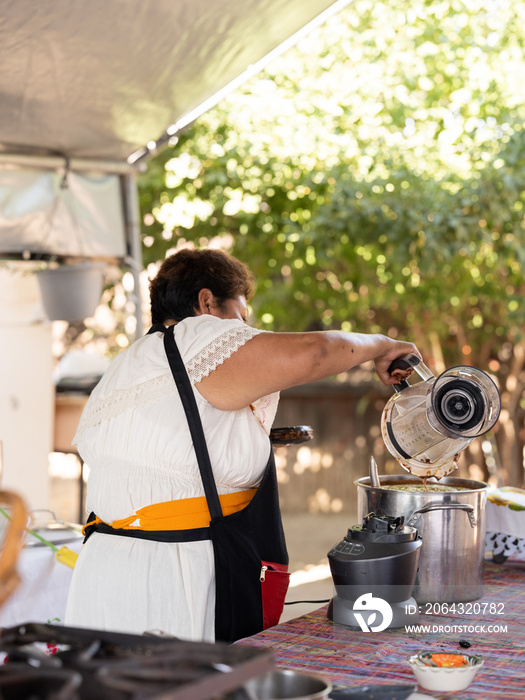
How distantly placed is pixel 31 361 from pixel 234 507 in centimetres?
307

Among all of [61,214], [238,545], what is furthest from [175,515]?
[61,214]

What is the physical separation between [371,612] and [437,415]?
1.55 ft

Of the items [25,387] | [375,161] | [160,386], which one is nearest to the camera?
[160,386]

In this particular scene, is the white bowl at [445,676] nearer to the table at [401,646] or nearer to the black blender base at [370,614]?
the table at [401,646]

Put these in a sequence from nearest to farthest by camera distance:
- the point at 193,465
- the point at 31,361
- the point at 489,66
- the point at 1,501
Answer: the point at 1,501 < the point at 193,465 < the point at 31,361 < the point at 489,66

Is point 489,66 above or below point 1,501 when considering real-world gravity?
above

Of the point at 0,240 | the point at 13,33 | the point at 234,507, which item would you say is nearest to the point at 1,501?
the point at 234,507

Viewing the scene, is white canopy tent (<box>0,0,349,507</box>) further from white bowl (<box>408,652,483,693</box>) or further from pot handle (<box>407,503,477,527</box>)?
white bowl (<box>408,652,483,693</box>)

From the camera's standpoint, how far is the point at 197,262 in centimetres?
206

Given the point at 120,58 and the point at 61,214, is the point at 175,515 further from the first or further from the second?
the point at 61,214

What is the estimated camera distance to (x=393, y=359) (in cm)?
202

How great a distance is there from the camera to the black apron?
183 centimetres

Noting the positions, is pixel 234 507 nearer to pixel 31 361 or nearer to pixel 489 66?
pixel 31 361

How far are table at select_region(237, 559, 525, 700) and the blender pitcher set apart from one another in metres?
0.38
